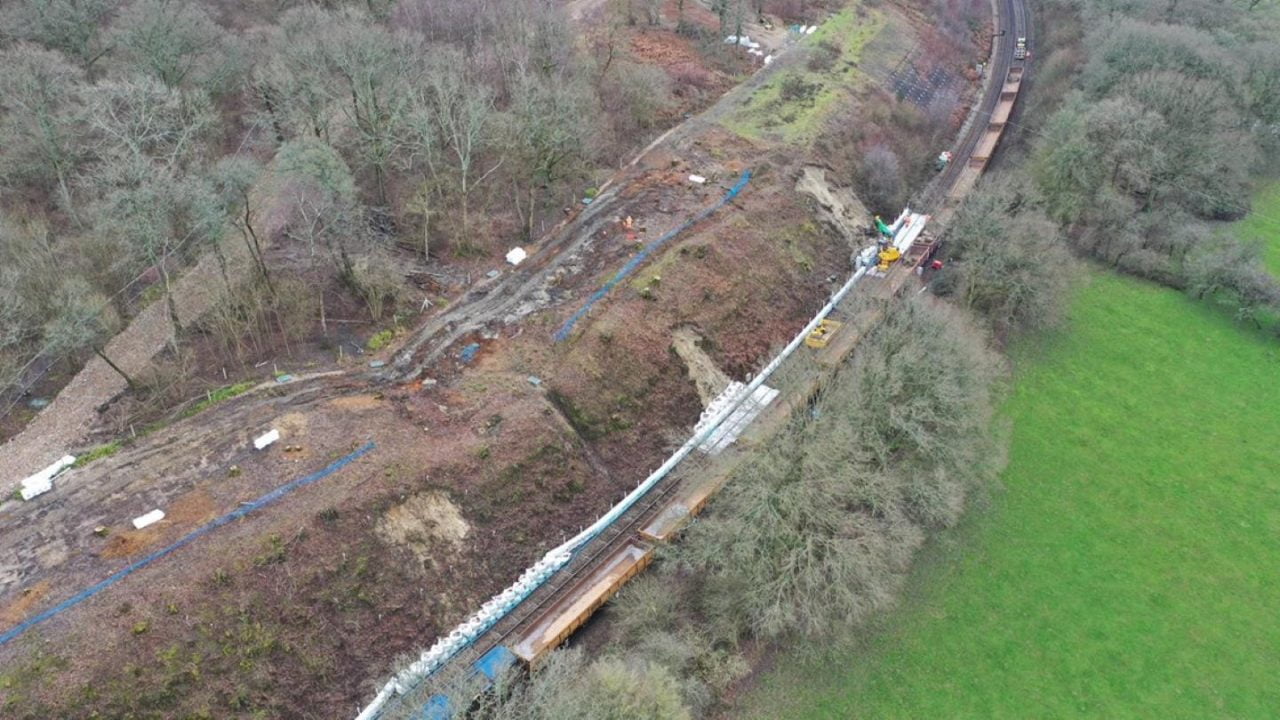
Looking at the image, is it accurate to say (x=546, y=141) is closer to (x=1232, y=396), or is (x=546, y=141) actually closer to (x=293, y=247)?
(x=293, y=247)

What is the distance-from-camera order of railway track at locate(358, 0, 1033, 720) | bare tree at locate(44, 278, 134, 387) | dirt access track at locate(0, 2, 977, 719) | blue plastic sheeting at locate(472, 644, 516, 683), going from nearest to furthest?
1. dirt access track at locate(0, 2, 977, 719)
2. railway track at locate(358, 0, 1033, 720)
3. blue plastic sheeting at locate(472, 644, 516, 683)
4. bare tree at locate(44, 278, 134, 387)

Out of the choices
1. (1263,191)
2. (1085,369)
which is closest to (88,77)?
(1085,369)

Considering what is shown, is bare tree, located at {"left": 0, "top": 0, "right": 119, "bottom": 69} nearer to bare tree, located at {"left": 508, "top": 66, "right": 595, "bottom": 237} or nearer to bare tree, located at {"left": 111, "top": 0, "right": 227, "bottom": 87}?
bare tree, located at {"left": 111, "top": 0, "right": 227, "bottom": 87}

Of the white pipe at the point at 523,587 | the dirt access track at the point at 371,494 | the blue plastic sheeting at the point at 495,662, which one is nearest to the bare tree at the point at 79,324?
the dirt access track at the point at 371,494

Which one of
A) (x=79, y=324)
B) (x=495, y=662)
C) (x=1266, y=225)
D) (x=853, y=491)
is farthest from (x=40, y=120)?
(x=1266, y=225)

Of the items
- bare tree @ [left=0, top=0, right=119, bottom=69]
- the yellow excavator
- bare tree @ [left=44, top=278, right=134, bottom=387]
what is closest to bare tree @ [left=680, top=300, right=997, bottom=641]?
the yellow excavator

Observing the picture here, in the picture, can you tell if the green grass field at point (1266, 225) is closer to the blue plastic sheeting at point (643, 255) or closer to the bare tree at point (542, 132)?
the blue plastic sheeting at point (643, 255)
